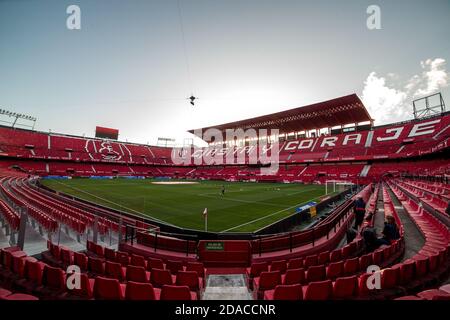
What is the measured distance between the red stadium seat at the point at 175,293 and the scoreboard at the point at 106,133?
264ft

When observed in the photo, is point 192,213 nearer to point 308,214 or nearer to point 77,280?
point 308,214

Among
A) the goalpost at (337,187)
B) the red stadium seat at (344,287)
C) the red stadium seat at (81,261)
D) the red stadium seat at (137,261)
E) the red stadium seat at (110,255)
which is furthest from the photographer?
the goalpost at (337,187)

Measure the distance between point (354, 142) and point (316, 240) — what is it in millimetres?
47520

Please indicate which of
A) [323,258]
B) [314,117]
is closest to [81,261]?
[323,258]

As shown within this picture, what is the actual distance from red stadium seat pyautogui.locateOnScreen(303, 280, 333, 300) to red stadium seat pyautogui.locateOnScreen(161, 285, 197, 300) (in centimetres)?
197

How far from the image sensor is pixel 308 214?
1332 centimetres

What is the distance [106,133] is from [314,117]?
66.2 metres

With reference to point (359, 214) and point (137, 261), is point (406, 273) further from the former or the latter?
point (137, 261)

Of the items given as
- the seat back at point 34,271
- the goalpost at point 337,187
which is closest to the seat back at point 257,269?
the seat back at point 34,271

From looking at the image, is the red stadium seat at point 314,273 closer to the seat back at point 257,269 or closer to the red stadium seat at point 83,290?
the seat back at point 257,269

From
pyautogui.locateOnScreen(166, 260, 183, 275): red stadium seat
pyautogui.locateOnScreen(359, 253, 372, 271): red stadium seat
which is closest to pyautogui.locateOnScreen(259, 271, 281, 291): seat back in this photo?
pyautogui.locateOnScreen(359, 253, 372, 271): red stadium seat

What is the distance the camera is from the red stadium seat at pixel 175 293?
346 centimetres

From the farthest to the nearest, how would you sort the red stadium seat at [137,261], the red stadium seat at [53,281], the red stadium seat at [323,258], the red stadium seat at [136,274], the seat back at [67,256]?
the red stadium seat at [323,258] → the red stadium seat at [137,261] → the seat back at [67,256] → the red stadium seat at [136,274] → the red stadium seat at [53,281]

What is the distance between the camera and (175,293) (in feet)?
11.5
